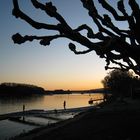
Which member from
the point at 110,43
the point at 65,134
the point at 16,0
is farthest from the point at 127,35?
the point at 65,134

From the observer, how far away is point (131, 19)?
7.00 metres

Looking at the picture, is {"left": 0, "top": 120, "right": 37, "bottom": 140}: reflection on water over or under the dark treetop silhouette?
under

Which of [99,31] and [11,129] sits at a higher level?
[99,31]

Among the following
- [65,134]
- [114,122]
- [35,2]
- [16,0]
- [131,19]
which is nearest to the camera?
[16,0]

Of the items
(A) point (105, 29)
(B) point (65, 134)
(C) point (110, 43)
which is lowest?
(B) point (65, 134)

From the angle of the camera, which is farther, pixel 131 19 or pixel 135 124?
pixel 135 124

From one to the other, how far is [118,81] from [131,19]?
273 feet

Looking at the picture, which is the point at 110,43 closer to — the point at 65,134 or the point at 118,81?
the point at 65,134

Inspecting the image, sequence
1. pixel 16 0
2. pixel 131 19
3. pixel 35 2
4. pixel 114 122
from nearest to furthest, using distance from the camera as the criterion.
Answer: pixel 16 0 → pixel 35 2 → pixel 131 19 → pixel 114 122

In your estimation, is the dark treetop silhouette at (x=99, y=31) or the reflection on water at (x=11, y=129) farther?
the reflection on water at (x=11, y=129)

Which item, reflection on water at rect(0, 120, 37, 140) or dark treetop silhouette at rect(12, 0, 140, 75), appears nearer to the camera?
dark treetop silhouette at rect(12, 0, 140, 75)

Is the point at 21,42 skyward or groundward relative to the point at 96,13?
groundward

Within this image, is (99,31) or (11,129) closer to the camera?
(99,31)

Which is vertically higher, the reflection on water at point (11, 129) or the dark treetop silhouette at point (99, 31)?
the dark treetop silhouette at point (99, 31)
